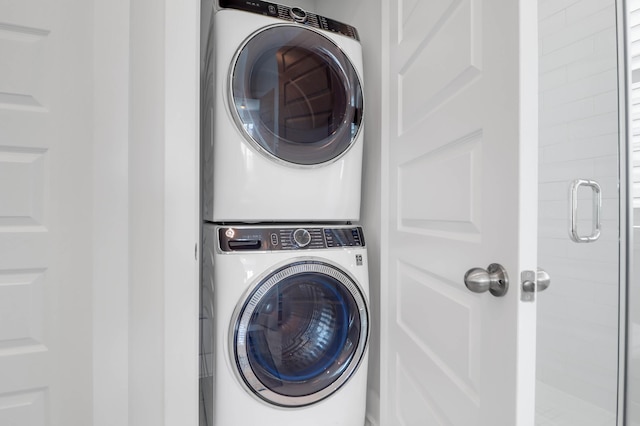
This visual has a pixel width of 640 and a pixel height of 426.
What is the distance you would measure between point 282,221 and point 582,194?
139cm

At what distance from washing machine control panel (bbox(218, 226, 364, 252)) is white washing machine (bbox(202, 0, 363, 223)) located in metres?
0.05

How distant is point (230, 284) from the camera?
125 cm

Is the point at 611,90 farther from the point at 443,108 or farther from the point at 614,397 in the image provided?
the point at 614,397

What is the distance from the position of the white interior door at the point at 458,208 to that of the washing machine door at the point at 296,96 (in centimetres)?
19

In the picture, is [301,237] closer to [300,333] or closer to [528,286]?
[300,333]

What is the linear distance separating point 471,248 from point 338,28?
111 cm

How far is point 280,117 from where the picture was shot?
137cm

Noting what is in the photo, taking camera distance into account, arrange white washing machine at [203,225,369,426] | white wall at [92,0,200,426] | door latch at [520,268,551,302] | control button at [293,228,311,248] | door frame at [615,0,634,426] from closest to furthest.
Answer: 1. door latch at [520,268,551,302]
2. white wall at [92,0,200,426]
3. white washing machine at [203,225,369,426]
4. control button at [293,228,311,248]
5. door frame at [615,0,634,426]

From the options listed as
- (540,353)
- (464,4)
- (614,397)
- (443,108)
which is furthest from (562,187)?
(464,4)

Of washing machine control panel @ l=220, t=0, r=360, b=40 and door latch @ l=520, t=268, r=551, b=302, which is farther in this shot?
washing machine control panel @ l=220, t=0, r=360, b=40

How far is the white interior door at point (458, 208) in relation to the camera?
0.70 m

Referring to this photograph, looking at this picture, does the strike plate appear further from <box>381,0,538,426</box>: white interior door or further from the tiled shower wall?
the tiled shower wall

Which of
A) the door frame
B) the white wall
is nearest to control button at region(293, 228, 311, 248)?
the white wall

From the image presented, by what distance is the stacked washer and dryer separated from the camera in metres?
1.26
